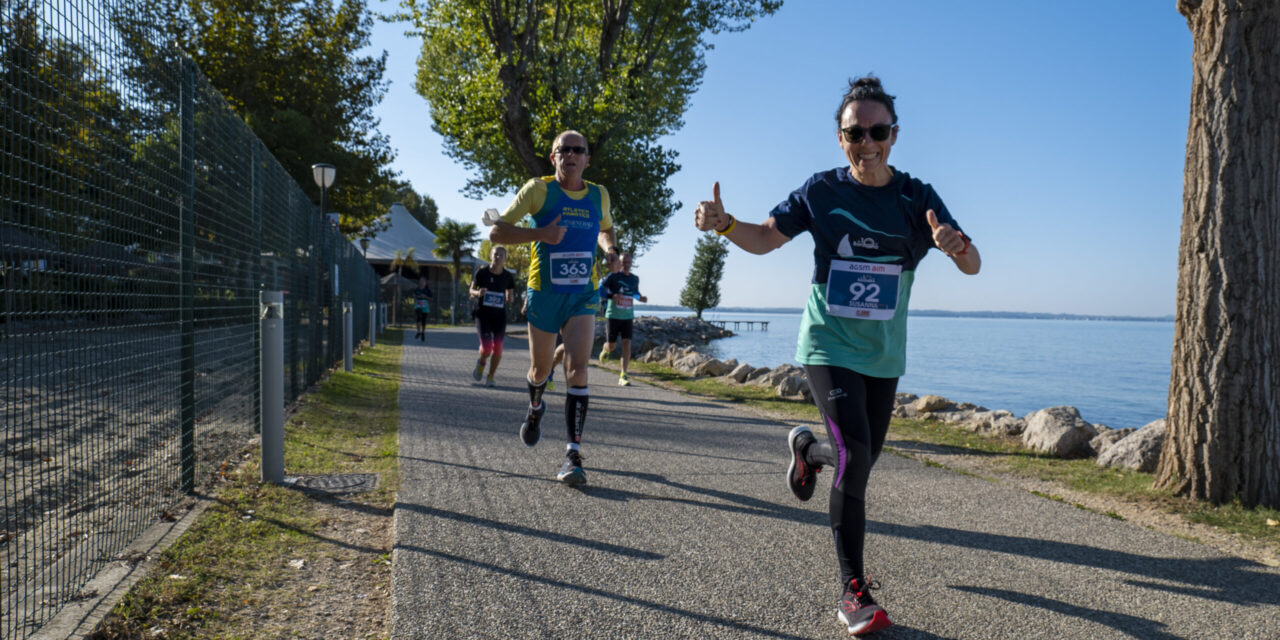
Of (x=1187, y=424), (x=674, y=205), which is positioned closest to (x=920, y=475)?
(x=1187, y=424)

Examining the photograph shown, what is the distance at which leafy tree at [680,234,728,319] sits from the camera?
94.9 metres

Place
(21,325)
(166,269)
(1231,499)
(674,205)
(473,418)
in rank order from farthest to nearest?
1. (674,205)
2. (473,418)
3. (1231,499)
4. (166,269)
5. (21,325)

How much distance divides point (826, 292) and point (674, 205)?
2250 cm

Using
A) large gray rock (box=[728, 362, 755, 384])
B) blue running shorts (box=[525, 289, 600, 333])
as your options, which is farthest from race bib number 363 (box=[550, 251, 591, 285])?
large gray rock (box=[728, 362, 755, 384])

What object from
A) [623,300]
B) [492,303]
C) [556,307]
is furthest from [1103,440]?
[492,303]

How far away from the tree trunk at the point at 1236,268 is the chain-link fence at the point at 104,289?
229 inches

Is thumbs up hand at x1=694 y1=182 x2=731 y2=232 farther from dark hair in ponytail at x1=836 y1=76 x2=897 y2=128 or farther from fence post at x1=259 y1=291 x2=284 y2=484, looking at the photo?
fence post at x1=259 y1=291 x2=284 y2=484

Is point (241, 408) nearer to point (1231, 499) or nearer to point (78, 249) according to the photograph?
point (78, 249)

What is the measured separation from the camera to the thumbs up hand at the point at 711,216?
341 centimetres

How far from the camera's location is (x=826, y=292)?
3.36 metres

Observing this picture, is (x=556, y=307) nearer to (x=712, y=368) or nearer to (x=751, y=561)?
(x=751, y=561)

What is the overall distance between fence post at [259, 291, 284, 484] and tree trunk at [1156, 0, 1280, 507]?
557 cm

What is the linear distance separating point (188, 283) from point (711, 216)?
2993 mm

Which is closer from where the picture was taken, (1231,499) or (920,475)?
(1231,499)
